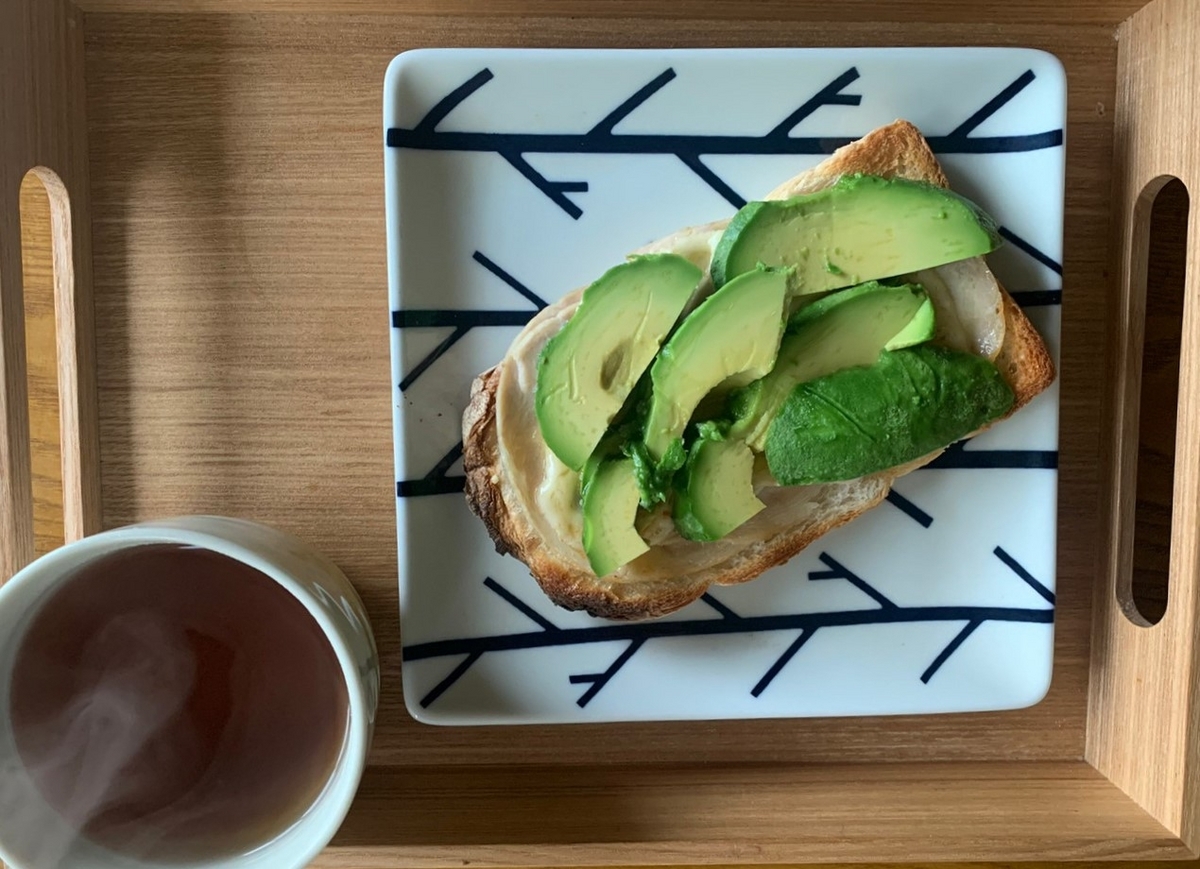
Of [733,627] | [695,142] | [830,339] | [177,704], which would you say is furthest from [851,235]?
[177,704]

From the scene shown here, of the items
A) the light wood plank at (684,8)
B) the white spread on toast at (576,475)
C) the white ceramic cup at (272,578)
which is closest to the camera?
the white ceramic cup at (272,578)

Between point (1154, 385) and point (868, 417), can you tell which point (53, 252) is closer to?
point (868, 417)

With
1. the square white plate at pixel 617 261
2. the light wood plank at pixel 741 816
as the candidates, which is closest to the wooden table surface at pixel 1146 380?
the square white plate at pixel 617 261

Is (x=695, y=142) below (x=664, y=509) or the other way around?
the other way around

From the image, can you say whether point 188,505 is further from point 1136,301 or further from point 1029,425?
point 1136,301

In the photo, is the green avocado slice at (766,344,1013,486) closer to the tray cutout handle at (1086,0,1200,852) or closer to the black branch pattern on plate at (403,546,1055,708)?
the black branch pattern on plate at (403,546,1055,708)

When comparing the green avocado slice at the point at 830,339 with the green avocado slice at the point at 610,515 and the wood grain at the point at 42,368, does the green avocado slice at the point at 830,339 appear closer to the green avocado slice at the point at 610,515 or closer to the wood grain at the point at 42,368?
the green avocado slice at the point at 610,515
